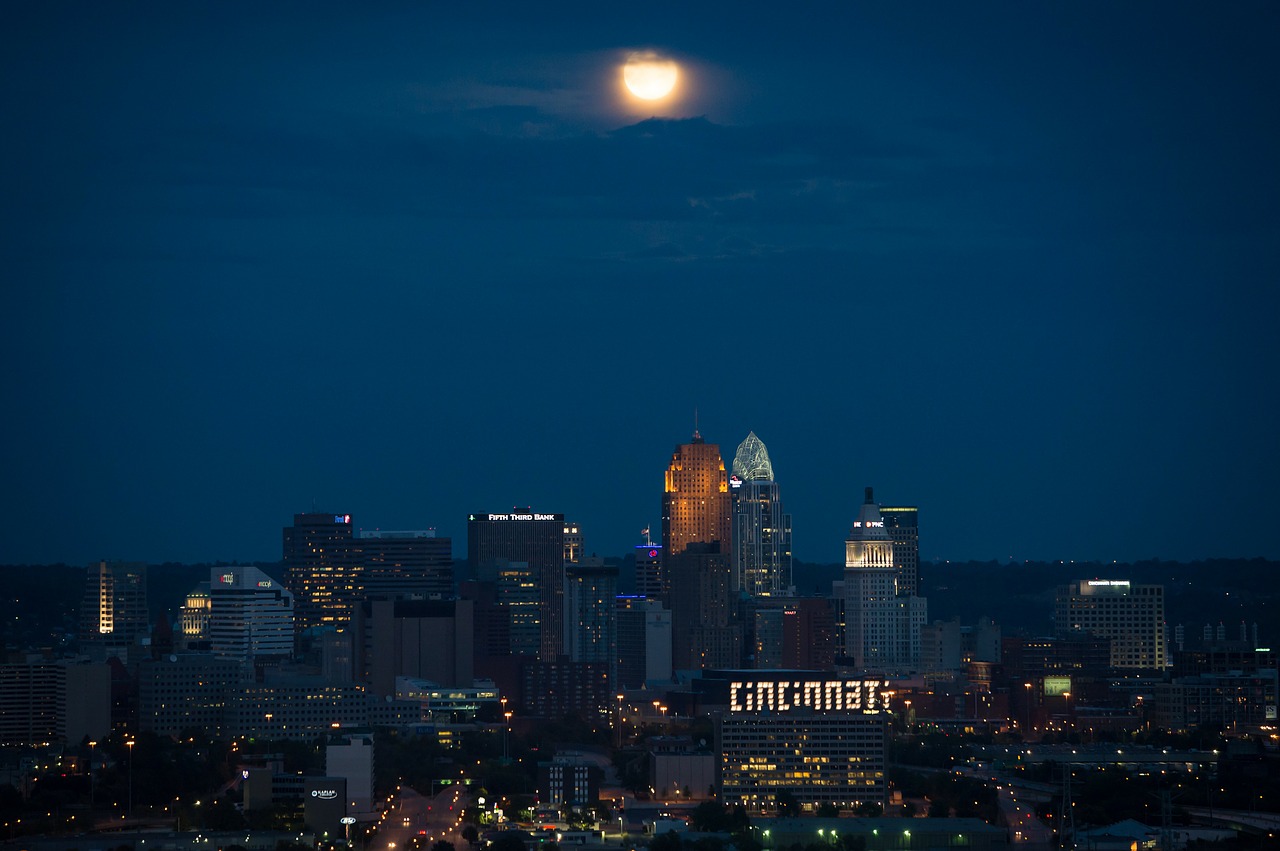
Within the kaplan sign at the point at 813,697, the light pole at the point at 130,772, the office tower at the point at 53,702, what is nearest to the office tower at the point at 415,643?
the office tower at the point at 53,702

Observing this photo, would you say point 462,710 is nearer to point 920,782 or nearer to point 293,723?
point 293,723

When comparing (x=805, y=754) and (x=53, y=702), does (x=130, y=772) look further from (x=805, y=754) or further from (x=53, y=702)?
(x=53, y=702)

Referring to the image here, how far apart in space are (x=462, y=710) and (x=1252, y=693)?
51.0m

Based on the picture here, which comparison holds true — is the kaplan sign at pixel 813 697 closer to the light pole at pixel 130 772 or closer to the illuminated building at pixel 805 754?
the illuminated building at pixel 805 754

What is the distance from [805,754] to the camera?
413ft

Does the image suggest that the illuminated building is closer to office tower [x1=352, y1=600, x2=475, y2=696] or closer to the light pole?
the light pole

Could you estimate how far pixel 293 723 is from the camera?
526ft

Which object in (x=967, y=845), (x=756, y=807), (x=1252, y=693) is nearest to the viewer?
(x=967, y=845)

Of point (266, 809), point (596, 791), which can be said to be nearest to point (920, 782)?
point (596, 791)

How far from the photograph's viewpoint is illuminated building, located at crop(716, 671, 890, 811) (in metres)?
124

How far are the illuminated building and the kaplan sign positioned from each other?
130 millimetres

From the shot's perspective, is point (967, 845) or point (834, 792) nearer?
point (967, 845)

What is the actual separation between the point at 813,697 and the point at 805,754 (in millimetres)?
4850

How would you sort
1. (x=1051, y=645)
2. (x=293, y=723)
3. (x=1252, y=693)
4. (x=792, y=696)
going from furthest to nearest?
(x=1051, y=645) < (x=1252, y=693) < (x=293, y=723) < (x=792, y=696)
